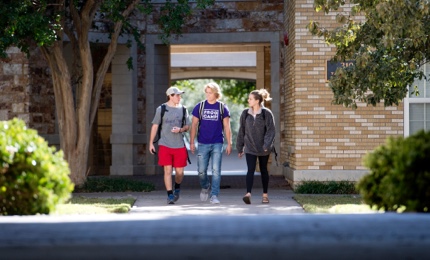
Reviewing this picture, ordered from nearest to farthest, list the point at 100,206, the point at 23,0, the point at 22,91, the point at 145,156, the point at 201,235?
1. the point at 201,235
2. the point at 100,206
3. the point at 23,0
4. the point at 22,91
5. the point at 145,156

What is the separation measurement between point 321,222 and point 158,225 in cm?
99

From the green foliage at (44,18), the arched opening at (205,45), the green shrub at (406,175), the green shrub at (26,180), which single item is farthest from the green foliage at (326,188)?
the green shrub at (26,180)

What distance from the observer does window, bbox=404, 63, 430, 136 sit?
51.0ft

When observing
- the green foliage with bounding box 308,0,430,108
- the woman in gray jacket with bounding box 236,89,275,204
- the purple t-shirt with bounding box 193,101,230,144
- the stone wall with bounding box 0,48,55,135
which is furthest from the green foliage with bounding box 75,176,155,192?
the green foliage with bounding box 308,0,430,108

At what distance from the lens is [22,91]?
18797 mm

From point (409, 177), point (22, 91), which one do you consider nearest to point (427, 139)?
point (409, 177)

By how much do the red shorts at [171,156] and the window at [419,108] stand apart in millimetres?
4825

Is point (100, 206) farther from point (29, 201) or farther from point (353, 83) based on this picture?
point (29, 201)

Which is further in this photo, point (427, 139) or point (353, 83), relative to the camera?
point (353, 83)

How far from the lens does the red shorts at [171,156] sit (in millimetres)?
12688

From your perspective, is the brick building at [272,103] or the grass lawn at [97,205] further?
the brick building at [272,103]

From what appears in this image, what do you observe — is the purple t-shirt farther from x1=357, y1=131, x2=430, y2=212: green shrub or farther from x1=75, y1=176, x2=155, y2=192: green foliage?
x1=357, y1=131, x2=430, y2=212: green shrub

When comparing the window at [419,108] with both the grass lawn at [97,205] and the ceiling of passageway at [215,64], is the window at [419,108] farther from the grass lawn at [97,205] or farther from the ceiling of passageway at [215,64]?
the ceiling of passageway at [215,64]

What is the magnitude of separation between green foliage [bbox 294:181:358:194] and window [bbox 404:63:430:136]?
156 centimetres
